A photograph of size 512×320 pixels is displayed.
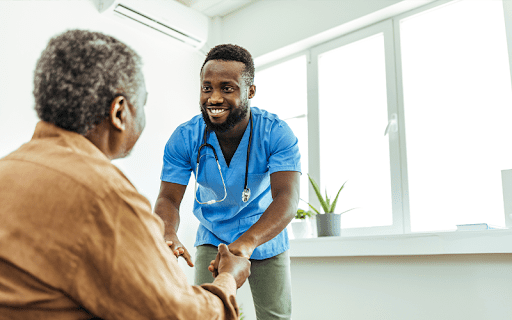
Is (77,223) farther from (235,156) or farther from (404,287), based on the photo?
(404,287)

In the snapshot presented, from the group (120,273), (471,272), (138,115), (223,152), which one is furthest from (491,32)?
(120,273)

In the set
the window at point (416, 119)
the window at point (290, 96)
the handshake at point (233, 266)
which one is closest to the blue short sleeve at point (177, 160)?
the handshake at point (233, 266)

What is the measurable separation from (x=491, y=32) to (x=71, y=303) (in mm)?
2791

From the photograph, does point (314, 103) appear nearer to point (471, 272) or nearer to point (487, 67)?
point (487, 67)

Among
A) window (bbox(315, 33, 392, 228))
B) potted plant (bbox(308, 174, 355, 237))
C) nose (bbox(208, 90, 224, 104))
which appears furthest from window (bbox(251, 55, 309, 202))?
nose (bbox(208, 90, 224, 104))

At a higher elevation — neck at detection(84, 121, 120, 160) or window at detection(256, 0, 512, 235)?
window at detection(256, 0, 512, 235)

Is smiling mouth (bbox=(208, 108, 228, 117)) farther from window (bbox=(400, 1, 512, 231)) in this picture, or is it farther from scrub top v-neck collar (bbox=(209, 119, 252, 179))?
window (bbox=(400, 1, 512, 231))

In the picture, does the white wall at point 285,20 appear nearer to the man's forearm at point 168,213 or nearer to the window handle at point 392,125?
the window handle at point 392,125

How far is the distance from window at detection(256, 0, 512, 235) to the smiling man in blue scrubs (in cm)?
137

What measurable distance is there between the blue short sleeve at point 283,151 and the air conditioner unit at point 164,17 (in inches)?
81.5

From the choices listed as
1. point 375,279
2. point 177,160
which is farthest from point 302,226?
point 177,160

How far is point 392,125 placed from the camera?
2943 millimetres

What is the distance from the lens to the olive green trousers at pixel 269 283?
1668mm

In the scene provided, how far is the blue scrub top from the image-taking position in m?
1.71
